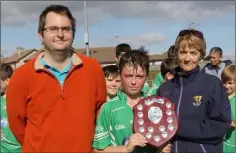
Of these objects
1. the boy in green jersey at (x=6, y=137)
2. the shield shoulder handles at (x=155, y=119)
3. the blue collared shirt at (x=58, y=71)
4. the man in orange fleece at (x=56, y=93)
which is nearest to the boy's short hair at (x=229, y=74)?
the shield shoulder handles at (x=155, y=119)

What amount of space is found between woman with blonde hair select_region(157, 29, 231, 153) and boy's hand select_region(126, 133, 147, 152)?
0.95 ft

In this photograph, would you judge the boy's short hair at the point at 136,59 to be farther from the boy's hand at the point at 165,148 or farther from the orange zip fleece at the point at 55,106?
the boy's hand at the point at 165,148

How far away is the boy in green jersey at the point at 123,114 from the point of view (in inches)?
144

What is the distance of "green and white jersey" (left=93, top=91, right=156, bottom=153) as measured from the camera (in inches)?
144

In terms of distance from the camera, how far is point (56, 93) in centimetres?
353

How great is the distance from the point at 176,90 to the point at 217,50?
22.5 feet

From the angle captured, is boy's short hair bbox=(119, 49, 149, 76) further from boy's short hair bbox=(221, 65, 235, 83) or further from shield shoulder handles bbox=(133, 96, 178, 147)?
boy's short hair bbox=(221, 65, 235, 83)

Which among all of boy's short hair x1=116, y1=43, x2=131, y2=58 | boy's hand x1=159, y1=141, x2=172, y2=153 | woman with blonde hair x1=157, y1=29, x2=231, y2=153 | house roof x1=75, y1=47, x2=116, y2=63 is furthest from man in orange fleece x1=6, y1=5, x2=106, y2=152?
house roof x1=75, y1=47, x2=116, y2=63

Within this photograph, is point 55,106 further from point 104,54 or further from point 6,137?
point 104,54

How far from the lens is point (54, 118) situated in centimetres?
351

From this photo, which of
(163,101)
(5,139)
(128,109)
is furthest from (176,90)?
(5,139)

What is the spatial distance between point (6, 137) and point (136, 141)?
2.95 meters

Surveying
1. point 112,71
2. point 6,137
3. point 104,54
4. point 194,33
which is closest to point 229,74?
point 112,71

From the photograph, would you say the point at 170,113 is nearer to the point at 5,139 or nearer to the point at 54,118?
the point at 54,118
